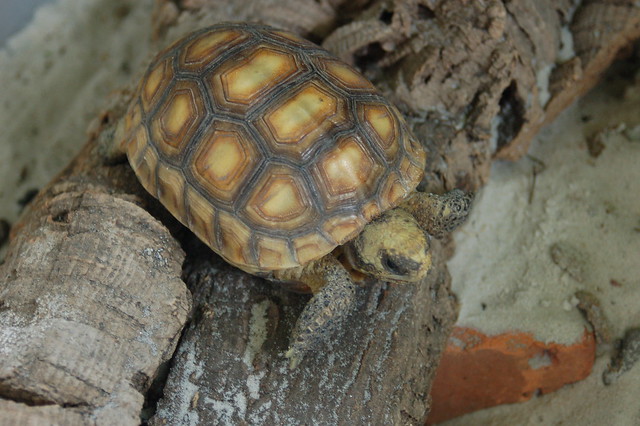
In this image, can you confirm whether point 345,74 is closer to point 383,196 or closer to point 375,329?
point 383,196

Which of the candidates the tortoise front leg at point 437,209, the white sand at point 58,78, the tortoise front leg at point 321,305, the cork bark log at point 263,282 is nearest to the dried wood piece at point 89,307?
the cork bark log at point 263,282

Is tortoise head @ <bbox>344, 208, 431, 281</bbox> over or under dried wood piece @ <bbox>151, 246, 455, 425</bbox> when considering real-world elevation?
over

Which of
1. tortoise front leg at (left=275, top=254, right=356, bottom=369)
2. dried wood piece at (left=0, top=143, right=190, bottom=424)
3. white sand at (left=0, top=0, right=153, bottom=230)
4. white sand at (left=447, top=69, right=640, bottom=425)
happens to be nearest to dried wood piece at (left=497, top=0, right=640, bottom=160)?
white sand at (left=447, top=69, right=640, bottom=425)

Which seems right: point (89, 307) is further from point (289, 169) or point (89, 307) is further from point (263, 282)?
point (289, 169)

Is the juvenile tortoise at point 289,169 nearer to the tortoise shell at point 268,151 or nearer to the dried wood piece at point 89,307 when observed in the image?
the tortoise shell at point 268,151

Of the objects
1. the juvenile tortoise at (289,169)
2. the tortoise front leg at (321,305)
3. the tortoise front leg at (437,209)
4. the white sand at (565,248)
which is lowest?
the white sand at (565,248)

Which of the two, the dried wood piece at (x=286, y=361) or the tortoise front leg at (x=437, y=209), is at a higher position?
the tortoise front leg at (x=437, y=209)

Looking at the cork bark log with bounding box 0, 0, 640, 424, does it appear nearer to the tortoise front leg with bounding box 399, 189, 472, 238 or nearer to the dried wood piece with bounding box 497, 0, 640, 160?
the dried wood piece with bounding box 497, 0, 640, 160

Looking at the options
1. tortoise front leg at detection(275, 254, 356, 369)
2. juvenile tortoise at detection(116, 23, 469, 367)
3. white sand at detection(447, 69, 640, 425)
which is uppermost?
juvenile tortoise at detection(116, 23, 469, 367)

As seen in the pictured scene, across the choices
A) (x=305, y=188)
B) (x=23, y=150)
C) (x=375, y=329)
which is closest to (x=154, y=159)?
(x=305, y=188)
